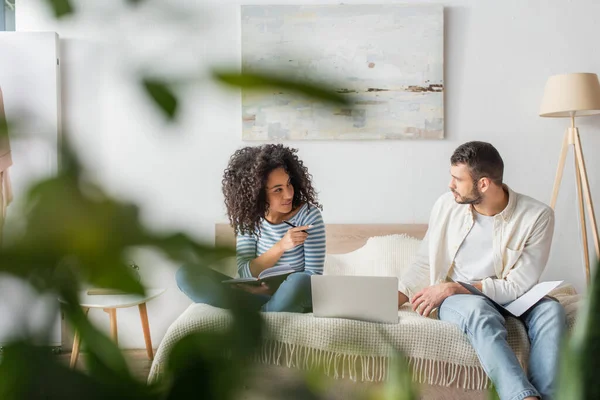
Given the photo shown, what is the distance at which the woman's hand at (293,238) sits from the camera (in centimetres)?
252

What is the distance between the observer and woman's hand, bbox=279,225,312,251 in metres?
2.52

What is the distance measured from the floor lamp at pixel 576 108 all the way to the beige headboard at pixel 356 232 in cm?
70

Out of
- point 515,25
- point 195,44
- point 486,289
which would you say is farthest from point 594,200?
point 195,44

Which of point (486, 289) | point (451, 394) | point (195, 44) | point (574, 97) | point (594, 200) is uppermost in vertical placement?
point (574, 97)

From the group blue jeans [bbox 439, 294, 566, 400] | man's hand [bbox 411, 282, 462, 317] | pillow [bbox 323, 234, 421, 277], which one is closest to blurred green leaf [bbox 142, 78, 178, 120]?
blue jeans [bbox 439, 294, 566, 400]

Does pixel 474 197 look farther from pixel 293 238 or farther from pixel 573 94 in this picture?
pixel 573 94

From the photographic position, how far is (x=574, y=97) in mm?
3133

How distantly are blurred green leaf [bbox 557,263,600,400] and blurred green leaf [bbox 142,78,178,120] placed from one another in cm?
7

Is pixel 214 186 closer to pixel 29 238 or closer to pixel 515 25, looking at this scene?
pixel 515 25

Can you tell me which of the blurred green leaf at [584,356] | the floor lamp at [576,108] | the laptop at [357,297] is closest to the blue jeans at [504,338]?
the laptop at [357,297]

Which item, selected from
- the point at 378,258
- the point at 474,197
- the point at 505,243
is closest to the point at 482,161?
the point at 474,197

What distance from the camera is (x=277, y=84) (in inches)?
3.9

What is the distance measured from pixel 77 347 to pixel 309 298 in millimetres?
2195

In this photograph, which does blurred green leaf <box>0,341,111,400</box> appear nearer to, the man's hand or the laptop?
the laptop
